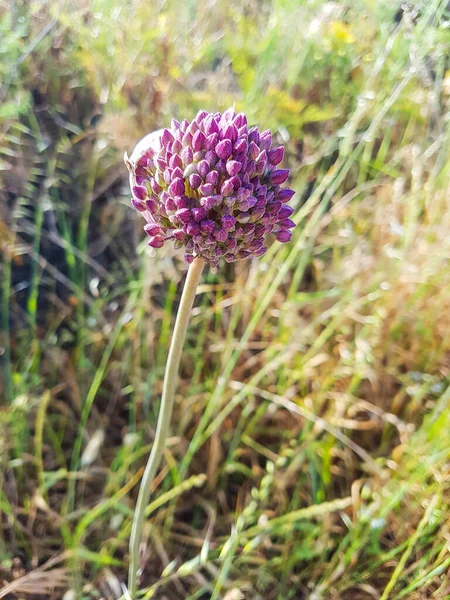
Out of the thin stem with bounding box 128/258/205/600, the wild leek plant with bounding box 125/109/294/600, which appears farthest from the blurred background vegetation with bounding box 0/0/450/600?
the wild leek plant with bounding box 125/109/294/600

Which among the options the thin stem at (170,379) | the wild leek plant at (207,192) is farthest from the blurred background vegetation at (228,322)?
the wild leek plant at (207,192)

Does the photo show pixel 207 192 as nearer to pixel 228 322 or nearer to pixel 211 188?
pixel 211 188

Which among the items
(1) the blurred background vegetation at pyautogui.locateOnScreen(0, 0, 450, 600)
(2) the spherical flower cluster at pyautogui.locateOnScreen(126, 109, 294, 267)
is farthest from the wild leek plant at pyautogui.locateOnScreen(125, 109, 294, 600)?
(1) the blurred background vegetation at pyautogui.locateOnScreen(0, 0, 450, 600)

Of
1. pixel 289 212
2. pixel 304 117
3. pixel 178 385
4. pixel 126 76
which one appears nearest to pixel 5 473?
pixel 178 385

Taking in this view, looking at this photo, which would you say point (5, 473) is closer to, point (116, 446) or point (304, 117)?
point (116, 446)

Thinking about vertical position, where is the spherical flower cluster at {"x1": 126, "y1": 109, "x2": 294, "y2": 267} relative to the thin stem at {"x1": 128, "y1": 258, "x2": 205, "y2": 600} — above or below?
above

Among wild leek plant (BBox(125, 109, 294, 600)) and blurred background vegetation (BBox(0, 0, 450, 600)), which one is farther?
blurred background vegetation (BBox(0, 0, 450, 600))

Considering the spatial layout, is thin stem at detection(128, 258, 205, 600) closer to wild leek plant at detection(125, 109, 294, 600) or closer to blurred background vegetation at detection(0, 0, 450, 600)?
wild leek plant at detection(125, 109, 294, 600)
